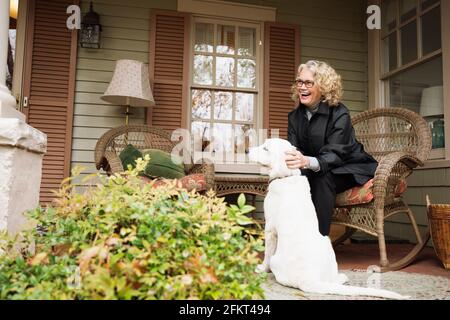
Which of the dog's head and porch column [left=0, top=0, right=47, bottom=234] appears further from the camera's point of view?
the dog's head

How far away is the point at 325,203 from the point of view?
2.28m

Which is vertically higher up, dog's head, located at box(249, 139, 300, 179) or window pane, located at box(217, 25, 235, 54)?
window pane, located at box(217, 25, 235, 54)

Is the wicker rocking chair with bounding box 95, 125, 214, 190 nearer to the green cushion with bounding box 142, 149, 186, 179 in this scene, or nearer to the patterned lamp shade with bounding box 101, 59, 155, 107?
the green cushion with bounding box 142, 149, 186, 179

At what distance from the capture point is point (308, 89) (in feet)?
7.87

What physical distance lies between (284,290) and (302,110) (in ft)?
4.02

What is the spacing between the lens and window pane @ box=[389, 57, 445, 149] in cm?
360

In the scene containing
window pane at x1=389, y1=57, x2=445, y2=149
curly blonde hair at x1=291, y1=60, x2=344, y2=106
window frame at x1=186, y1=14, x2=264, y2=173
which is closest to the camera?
curly blonde hair at x1=291, y1=60, x2=344, y2=106

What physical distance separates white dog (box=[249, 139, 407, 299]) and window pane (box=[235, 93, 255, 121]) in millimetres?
2628

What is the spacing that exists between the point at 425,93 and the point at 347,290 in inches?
114

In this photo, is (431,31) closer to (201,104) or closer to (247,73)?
(247,73)

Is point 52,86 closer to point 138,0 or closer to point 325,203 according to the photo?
point 138,0

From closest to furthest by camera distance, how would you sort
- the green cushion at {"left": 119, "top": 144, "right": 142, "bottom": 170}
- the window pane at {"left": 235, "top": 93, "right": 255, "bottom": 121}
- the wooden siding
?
the green cushion at {"left": 119, "top": 144, "right": 142, "bottom": 170}
the window pane at {"left": 235, "top": 93, "right": 255, "bottom": 121}
the wooden siding

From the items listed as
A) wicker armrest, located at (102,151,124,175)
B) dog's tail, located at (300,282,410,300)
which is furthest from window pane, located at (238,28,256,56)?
dog's tail, located at (300,282,410,300)

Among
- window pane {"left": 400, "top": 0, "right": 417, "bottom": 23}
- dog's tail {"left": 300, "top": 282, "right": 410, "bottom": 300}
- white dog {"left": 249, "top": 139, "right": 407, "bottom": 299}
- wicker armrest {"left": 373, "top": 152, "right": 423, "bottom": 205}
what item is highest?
window pane {"left": 400, "top": 0, "right": 417, "bottom": 23}
